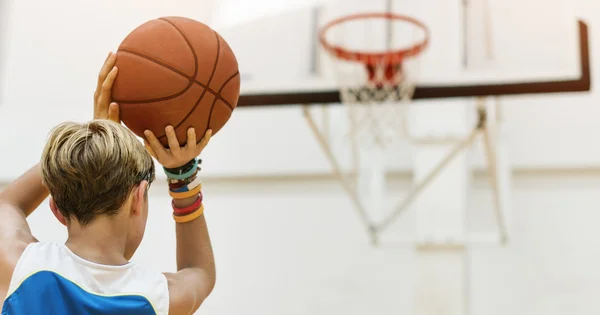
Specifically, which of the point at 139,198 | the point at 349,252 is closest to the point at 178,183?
the point at 139,198

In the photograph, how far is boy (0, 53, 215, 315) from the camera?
4.72ft

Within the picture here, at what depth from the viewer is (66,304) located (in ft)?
4.70

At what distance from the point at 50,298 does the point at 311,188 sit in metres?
4.59

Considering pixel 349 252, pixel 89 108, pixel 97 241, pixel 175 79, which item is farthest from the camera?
pixel 89 108

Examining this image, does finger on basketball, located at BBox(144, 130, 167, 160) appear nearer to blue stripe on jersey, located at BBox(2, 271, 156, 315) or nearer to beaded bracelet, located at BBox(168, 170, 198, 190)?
beaded bracelet, located at BBox(168, 170, 198, 190)

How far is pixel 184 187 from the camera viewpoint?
1.79 m

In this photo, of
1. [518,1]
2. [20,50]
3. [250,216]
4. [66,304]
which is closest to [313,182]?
[250,216]

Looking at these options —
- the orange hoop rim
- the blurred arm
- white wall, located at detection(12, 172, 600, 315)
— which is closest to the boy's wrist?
the blurred arm

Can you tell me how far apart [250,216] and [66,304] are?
462 centimetres

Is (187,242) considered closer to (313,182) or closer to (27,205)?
(27,205)

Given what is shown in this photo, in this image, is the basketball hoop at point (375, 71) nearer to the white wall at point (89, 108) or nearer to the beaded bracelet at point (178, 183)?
the white wall at point (89, 108)

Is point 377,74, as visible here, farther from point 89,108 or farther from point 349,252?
point 89,108

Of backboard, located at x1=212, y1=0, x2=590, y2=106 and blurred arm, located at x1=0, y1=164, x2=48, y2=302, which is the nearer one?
blurred arm, located at x1=0, y1=164, x2=48, y2=302

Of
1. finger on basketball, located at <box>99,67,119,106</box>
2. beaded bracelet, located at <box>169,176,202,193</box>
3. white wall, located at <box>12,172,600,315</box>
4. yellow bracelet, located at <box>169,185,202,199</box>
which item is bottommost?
white wall, located at <box>12,172,600,315</box>
